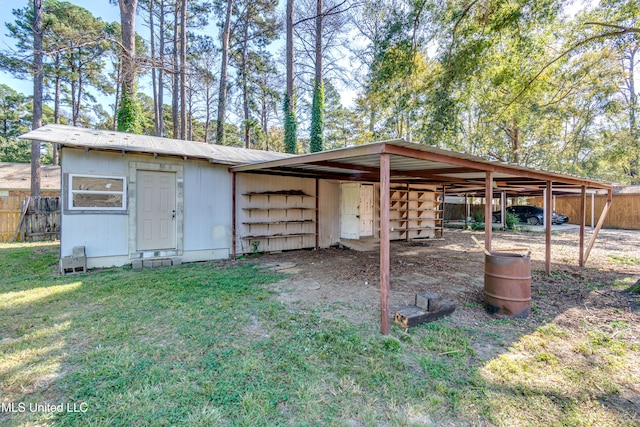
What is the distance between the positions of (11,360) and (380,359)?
3.28 metres

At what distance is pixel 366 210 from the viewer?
9469mm

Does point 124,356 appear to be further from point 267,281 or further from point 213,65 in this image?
point 213,65

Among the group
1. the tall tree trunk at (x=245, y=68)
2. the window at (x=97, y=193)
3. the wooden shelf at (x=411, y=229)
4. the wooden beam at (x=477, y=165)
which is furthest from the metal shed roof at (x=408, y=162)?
the tall tree trunk at (x=245, y=68)

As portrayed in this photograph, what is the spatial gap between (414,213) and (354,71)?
858 centimetres

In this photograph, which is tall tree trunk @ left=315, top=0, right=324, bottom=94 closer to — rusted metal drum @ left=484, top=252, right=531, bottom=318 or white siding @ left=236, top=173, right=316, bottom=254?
white siding @ left=236, top=173, right=316, bottom=254

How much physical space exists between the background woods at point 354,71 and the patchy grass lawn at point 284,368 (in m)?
2.77

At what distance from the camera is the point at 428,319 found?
11.5 ft

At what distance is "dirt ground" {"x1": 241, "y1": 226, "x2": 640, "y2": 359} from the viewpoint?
12.6 feet

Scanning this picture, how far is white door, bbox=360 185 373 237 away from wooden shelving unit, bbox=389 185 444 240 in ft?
3.54

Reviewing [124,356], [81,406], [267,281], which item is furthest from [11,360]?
[267,281]

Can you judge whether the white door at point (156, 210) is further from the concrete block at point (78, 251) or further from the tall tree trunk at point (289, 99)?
the tall tree trunk at point (289, 99)

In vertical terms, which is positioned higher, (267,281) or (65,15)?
(65,15)

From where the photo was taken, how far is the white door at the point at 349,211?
9055 millimetres

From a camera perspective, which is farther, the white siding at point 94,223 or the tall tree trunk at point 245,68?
the tall tree trunk at point 245,68
